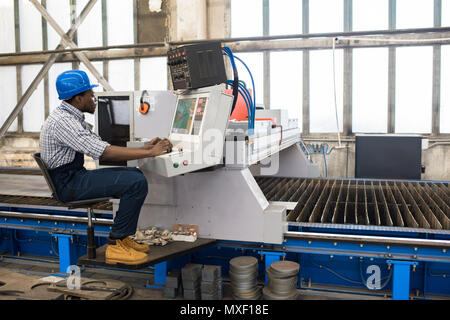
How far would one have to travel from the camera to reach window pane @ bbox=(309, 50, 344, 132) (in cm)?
699

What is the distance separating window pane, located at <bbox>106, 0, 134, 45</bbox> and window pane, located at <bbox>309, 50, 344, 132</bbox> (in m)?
3.53

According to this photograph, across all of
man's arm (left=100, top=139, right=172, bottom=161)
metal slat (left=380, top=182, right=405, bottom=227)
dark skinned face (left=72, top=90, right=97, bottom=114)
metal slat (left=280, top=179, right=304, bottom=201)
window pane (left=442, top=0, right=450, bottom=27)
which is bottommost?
metal slat (left=380, top=182, right=405, bottom=227)

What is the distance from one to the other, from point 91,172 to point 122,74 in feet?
20.5

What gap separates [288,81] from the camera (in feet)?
24.0

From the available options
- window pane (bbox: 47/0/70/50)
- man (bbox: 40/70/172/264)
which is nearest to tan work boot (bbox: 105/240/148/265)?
man (bbox: 40/70/172/264)

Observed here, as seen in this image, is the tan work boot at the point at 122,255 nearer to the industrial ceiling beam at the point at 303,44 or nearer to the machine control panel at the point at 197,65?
the machine control panel at the point at 197,65

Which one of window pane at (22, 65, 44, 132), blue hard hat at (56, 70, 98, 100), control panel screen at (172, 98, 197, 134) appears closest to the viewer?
blue hard hat at (56, 70, 98, 100)

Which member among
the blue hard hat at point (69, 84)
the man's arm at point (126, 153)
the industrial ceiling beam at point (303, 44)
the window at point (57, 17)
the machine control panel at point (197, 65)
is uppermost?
the window at point (57, 17)

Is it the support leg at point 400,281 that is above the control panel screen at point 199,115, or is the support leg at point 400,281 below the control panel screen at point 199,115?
below

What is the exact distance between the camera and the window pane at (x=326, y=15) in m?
6.97

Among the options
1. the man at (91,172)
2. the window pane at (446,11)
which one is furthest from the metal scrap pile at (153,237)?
the window pane at (446,11)

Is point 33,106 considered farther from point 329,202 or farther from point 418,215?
point 418,215

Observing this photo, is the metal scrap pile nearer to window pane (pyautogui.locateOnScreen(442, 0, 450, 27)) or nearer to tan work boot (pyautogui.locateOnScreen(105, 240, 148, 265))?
tan work boot (pyautogui.locateOnScreen(105, 240, 148, 265))

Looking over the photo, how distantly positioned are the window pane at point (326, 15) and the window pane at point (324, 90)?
0.44 metres
